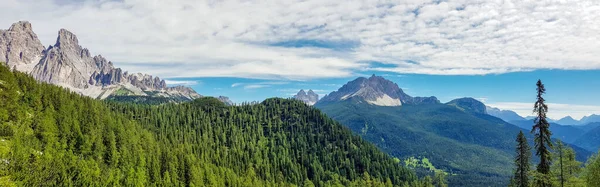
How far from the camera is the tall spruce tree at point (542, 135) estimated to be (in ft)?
208

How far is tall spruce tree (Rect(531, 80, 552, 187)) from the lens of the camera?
6350 centimetres

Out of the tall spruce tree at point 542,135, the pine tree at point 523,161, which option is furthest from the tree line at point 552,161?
the pine tree at point 523,161

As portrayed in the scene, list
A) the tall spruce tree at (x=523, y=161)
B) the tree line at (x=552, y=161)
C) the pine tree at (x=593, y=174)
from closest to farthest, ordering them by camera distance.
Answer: the pine tree at (x=593, y=174)
the tree line at (x=552, y=161)
the tall spruce tree at (x=523, y=161)

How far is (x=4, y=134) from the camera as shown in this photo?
13400 centimetres

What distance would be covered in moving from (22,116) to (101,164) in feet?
123

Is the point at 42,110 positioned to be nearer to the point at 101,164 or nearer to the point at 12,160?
the point at 101,164

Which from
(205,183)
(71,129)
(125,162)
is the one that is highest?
(71,129)

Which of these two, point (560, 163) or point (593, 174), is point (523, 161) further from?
point (593, 174)

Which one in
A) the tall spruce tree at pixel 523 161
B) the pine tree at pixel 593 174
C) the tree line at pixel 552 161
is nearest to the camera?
the pine tree at pixel 593 174

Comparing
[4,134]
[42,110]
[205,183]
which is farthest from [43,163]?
[205,183]

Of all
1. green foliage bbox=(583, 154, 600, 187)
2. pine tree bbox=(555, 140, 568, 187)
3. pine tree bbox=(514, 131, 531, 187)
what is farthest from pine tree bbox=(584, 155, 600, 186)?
pine tree bbox=(514, 131, 531, 187)

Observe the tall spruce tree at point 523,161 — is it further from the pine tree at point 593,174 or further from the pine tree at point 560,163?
the pine tree at point 593,174

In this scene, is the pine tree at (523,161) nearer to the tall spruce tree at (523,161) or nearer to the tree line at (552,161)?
the tall spruce tree at (523,161)

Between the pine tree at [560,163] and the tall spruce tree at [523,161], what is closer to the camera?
the pine tree at [560,163]
